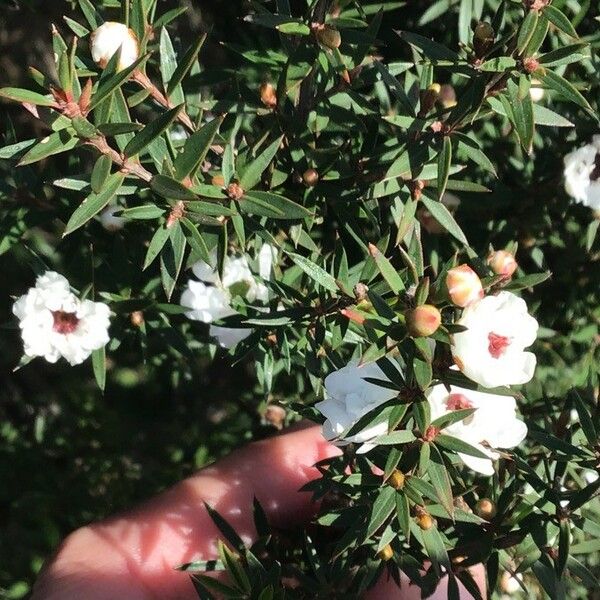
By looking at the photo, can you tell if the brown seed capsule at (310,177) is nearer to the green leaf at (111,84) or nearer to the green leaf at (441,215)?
the green leaf at (441,215)

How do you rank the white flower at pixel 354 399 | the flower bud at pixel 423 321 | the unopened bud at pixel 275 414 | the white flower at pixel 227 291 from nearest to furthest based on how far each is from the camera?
the flower bud at pixel 423 321 < the white flower at pixel 354 399 < the white flower at pixel 227 291 < the unopened bud at pixel 275 414

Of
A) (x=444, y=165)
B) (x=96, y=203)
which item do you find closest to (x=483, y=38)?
(x=444, y=165)

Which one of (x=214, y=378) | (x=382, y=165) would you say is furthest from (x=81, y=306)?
(x=214, y=378)

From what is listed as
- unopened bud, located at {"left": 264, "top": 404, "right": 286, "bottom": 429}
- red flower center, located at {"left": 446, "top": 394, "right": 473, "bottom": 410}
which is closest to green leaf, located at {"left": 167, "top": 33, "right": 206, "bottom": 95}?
red flower center, located at {"left": 446, "top": 394, "right": 473, "bottom": 410}

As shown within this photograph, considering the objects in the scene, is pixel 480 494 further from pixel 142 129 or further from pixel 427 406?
pixel 142 129

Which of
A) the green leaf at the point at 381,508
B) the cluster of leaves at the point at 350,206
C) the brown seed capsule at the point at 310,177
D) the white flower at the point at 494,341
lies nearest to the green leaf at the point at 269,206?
the cluster of leaves at the point at 350,206

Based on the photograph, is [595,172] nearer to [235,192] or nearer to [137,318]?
[235,192]

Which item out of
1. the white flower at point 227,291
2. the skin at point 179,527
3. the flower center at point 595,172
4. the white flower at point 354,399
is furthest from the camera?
the skin at point 179,527
